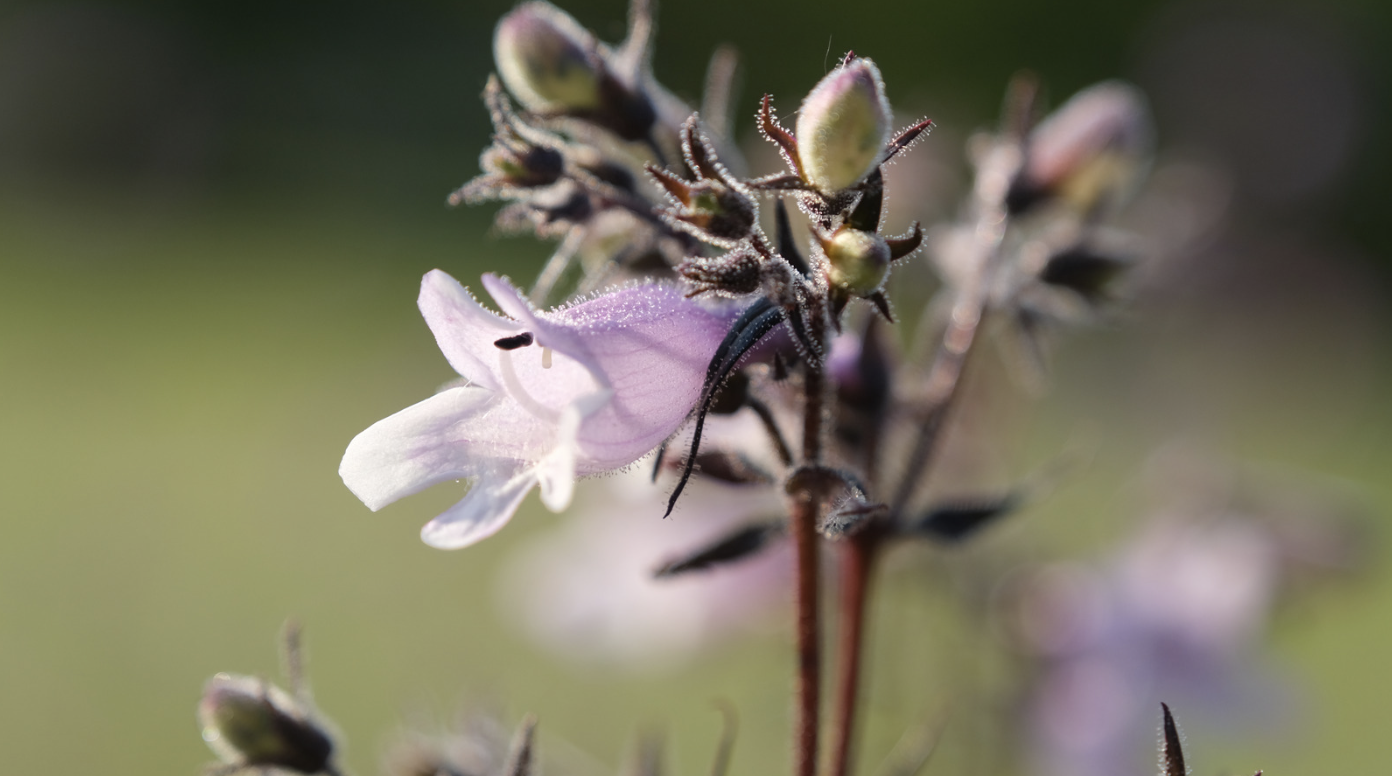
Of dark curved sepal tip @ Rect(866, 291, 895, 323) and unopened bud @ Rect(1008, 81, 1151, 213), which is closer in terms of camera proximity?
dark curved sepal tip @ Rect(866, 291, 895, 323)

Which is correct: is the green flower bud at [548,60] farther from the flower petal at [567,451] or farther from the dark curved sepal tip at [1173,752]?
the dark curved sepal tip at [1173,752]

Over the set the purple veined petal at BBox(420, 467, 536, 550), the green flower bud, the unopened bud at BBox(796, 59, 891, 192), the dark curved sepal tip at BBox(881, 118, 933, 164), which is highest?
the green flower bud

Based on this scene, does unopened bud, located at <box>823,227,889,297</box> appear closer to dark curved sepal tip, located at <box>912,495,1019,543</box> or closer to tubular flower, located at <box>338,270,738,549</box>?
tubular flower, located at <box>338,270,738,549</box>

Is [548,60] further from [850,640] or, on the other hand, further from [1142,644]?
[1142,644]

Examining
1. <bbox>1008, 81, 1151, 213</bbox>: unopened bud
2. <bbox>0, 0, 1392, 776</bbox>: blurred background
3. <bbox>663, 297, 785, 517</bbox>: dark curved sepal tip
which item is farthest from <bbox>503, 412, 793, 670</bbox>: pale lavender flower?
<bbox>663, 297, 785, 517</bbox>: dark curved sepal tip

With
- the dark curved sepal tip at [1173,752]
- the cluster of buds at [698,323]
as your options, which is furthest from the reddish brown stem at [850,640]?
the dark curved sepal tip at [1173,752]

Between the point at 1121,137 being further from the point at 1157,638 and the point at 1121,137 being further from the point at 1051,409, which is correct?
the point at 1051,409

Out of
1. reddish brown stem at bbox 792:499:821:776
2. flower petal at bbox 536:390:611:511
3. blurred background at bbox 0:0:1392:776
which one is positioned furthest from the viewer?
blurred background at bbox 0:0:1392:776
